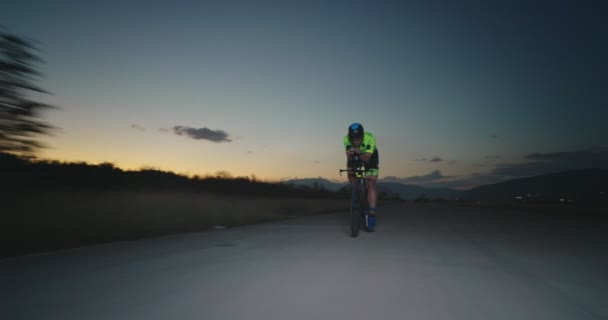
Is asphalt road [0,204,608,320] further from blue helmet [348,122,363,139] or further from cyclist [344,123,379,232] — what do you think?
blue helmet [348,122,363,139]

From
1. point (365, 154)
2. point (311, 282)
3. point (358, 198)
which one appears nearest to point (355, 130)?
point (365, 154)

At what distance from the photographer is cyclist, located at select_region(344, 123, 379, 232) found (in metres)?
8.12

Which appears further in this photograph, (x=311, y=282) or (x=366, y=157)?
(x=366, y=157)

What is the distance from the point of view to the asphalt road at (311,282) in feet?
10.2

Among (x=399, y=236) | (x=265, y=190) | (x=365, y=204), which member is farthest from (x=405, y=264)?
(x=265, y=190)

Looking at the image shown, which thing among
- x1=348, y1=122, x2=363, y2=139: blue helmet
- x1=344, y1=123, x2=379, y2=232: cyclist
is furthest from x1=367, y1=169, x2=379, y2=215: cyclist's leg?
x1=348, y1=122, x2=363, y2=139: blue helmet

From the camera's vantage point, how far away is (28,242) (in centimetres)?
813

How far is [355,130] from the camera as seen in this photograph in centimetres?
805

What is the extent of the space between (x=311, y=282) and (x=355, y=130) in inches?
176

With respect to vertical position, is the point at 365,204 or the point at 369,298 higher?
the point at 365,204

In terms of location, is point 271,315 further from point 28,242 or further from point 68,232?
point 68,232

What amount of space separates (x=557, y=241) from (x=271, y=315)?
7.09 m

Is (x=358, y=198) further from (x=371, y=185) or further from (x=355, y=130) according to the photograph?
(x=355, y=130)

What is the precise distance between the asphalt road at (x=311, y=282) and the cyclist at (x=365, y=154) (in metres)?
2.09
